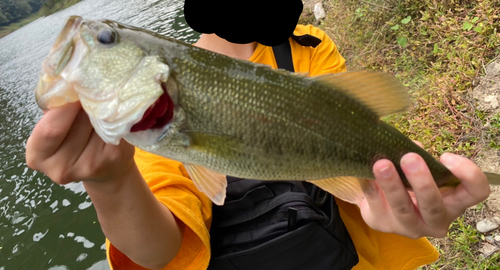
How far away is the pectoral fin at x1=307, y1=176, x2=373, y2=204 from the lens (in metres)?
1.56

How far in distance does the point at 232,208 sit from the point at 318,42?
1.45 meters

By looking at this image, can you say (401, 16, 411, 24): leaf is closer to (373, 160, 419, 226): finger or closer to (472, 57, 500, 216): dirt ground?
(472, 57, 500, 216): dirt ground

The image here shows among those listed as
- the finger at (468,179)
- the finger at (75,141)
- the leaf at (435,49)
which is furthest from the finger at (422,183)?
the leaf at (435,49)

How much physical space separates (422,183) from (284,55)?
143 cm

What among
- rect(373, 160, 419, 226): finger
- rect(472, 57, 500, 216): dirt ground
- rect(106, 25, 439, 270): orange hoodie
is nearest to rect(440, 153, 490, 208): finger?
rect(373, 160, 419, 226): finger

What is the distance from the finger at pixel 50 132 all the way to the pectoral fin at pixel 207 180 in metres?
0.54

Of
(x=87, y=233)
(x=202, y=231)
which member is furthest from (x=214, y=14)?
(x=87, y=233)

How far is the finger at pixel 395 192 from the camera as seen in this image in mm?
1383

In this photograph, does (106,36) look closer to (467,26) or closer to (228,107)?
(228,107)

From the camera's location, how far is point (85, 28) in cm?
141

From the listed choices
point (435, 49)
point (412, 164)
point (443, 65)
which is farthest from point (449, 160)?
point (435, 49)

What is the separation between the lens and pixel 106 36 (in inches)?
55.5

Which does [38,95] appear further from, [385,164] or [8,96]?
[8,96]

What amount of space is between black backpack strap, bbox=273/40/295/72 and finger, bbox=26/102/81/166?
60.3 inches
